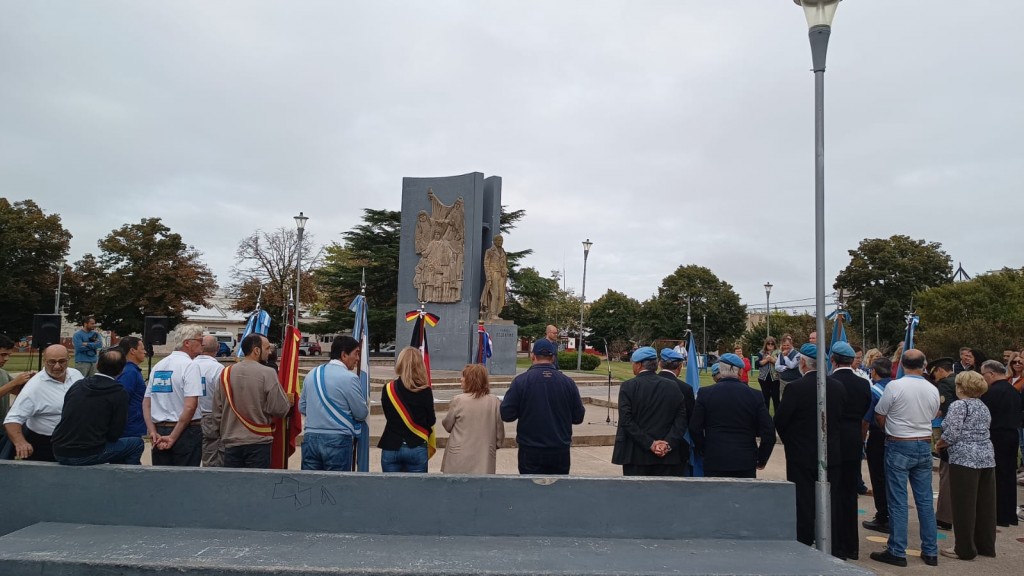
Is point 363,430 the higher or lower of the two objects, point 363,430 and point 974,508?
the higher

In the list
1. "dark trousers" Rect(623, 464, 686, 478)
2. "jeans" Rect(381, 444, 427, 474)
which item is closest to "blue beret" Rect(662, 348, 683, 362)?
"dark trousers" Rect(623, 464, 686, 478)

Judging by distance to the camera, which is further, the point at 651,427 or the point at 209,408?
the point at 209,408

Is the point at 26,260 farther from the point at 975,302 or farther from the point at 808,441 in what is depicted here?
the point at 975,302

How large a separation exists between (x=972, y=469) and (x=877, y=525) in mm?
1158

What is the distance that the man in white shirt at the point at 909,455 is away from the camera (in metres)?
5.56

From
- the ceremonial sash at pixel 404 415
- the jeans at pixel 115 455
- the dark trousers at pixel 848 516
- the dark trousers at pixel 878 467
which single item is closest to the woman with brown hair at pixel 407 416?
the ceremonial sash at pixel 404 415

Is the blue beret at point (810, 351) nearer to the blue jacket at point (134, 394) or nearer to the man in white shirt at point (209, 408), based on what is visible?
the man in white shirt at point (209, 408)

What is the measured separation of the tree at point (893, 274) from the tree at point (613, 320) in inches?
756

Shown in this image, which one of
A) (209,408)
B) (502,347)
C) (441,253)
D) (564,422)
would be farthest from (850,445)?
(441,253)

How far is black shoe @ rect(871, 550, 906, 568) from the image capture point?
17.9 ft

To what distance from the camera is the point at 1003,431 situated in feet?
22.1

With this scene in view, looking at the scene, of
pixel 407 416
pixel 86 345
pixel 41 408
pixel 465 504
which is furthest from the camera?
pixel 86 345

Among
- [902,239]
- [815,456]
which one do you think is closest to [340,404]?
[815,456]

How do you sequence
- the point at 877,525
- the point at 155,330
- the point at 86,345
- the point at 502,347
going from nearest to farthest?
1. the point at 877,525
2. the point at 155,330
3. the point at 86,345
4. the point at 502,347
